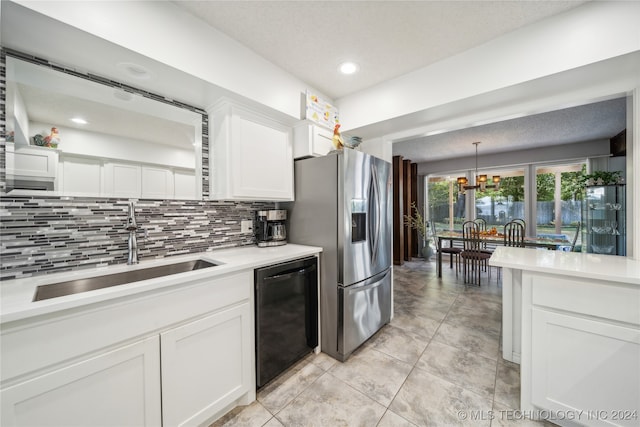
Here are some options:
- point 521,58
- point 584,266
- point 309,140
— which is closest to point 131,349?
point 309,140

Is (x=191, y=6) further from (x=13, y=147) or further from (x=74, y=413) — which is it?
(x=74, y=413)

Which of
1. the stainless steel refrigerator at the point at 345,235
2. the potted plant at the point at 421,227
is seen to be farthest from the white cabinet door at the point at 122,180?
the potted plant at the point at 421,227

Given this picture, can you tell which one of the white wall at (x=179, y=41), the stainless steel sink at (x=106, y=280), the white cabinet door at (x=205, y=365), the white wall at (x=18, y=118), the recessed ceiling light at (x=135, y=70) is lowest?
the white cabinet door at (x=205, y=365)

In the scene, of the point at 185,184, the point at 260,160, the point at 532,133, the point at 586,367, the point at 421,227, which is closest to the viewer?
A: the point at 586,367

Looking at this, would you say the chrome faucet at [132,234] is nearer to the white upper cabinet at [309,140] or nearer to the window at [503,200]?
the white upper cabinet at [309,140]

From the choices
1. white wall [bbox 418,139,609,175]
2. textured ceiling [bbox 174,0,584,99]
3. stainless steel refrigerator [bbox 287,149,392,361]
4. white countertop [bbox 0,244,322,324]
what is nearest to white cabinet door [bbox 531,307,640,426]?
stainless steel refrigerator [bbox 287,149,392,361]

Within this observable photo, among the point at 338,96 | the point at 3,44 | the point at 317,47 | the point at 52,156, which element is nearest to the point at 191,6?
the point at 317,47

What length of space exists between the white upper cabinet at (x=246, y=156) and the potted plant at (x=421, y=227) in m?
4.33

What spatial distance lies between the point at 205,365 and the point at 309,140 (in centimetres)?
182

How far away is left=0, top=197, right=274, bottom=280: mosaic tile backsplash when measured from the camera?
4.04 ft

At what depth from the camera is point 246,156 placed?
1899 mm

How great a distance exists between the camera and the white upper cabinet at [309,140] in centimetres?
219

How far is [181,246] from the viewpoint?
181cm

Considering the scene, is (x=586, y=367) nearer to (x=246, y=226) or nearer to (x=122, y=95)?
(x=246, y=226)
